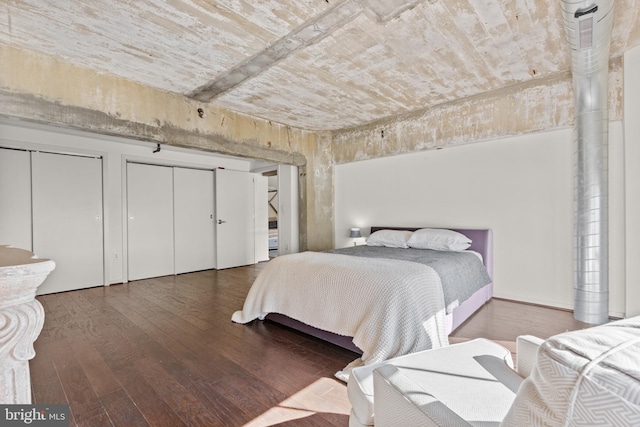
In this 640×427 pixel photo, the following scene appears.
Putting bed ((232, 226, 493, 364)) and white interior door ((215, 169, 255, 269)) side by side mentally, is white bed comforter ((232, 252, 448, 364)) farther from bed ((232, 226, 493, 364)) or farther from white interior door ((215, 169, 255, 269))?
white interior door ((215, 169, 255, 269))

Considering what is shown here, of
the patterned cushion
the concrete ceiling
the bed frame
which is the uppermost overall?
the concrete ceiling

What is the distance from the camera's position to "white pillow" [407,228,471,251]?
3.50 m

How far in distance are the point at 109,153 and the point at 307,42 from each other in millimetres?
3807

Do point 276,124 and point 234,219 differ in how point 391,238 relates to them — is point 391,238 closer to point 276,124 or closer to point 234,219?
point 276,124

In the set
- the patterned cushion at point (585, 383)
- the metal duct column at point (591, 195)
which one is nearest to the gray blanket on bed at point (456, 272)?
the metal duct column at point (591, 195)

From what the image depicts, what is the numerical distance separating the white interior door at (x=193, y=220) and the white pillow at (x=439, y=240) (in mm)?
3912

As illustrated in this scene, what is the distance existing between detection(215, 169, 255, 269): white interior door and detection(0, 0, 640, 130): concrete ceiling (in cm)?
258

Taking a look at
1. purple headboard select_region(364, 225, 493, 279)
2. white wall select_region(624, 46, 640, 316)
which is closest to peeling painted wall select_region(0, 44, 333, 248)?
purple headboard select_region(364, 225, 493, 279)

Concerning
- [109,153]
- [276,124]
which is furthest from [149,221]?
[276,124]

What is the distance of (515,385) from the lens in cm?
112

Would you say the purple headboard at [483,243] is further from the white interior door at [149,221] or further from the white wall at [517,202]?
the white interior door at [149,221]

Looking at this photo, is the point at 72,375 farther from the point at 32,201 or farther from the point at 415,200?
the point at 415,200

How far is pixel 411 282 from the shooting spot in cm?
211

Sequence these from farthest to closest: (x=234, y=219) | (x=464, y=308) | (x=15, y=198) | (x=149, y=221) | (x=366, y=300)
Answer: (x=234, y=219) → (x=149, y=221) → (x=15, y=198) → (x=464, y=308) → (x=366, y=300)
